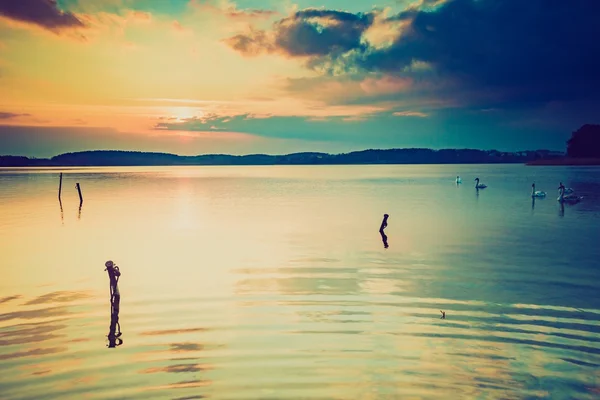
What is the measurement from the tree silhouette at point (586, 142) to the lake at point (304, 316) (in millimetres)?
154249

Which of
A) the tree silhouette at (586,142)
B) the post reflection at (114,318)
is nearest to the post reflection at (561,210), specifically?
the post reflection at (114,318)

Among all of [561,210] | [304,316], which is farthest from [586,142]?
[304,316]

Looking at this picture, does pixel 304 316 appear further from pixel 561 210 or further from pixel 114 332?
pixel 561 210

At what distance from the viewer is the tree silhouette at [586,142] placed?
169m

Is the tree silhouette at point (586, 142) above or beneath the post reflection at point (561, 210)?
above

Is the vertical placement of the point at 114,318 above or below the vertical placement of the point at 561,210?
below

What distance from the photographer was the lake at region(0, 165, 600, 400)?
11.2m

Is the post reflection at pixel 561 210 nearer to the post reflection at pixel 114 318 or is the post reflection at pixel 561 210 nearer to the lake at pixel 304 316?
the lake at pixel 304 316

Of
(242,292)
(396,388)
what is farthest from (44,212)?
(396,388)

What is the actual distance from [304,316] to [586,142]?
18440cm

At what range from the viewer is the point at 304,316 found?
53.4 ft

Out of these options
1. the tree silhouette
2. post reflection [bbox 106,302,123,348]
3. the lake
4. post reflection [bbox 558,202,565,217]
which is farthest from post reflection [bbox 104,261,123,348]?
the tree silhouette

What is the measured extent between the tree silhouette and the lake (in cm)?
15425

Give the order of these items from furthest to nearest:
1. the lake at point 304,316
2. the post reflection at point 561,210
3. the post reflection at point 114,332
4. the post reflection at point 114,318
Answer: the post reflection at point 561,210, the post reflection at point 114,318, the post reflection at point 114,332, the lake at point 304,316
